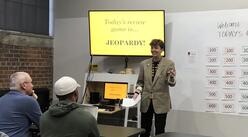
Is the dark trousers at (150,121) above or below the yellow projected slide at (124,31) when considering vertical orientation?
below

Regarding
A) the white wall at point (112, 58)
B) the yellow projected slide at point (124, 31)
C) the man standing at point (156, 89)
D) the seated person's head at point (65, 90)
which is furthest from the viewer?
the yellow projected slide at point (124, 31)

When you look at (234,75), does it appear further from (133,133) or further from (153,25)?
(133,133)

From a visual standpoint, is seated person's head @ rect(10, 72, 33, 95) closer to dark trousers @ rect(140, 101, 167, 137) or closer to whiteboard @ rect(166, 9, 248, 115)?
dark trousers @ rect(140, 101, 167, 137)

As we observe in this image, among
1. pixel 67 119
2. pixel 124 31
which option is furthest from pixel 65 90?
pixel 124 31

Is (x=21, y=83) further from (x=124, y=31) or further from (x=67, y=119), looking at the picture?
(x=124, y=31)

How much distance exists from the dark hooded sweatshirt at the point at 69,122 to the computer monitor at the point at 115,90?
289 centimetres

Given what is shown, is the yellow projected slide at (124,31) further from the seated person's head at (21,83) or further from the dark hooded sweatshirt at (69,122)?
the dark hooded sweatshirt at (69,122)

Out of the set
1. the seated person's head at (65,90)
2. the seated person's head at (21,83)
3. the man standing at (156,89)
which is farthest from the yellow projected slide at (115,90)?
the seated person's head at (65,90)

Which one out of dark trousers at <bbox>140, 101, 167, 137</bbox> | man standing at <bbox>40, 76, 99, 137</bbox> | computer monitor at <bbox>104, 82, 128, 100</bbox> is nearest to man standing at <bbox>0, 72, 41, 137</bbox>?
man standing at <bbox>40, 76, 99, 137</bbox>

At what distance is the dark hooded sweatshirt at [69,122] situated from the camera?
2.27 meters

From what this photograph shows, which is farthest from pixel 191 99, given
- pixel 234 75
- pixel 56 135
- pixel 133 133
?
pixel 56 135

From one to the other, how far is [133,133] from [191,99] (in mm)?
2275

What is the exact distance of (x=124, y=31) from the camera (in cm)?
515

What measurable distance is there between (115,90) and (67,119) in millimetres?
3032
